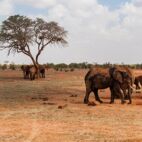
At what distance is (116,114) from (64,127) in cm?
348

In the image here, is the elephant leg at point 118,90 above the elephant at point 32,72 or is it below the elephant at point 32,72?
below

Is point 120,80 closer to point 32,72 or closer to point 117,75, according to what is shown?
point 117,75

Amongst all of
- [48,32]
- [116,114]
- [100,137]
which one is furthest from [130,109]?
[48,32]

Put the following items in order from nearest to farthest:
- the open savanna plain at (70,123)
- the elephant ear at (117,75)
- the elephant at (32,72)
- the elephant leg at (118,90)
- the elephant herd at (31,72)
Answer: the open savanna plain at (70,123) < the elephant leg at (118,90) < the elephant ear at (117,75) < the elephant at (32,72) < the elephant herd at (31,72)

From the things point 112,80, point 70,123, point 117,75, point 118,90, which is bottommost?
point 70,123

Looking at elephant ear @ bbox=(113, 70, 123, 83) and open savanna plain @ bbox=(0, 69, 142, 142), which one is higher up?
elephant ear @ bbox=(113, 70, 123, 83)

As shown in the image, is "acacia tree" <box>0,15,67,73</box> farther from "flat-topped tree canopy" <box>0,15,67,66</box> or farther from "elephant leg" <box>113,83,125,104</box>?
"elephant leg" <box>113,83,125,104</box>

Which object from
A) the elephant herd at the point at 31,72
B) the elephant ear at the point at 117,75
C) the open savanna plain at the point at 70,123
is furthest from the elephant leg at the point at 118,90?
the elephant herd at the point at 31,72

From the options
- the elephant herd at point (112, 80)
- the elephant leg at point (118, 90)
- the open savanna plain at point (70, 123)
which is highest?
the elephant herd at point (112, 80)

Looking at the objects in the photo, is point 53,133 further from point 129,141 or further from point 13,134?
point 129,141

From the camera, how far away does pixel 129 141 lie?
12.4 m

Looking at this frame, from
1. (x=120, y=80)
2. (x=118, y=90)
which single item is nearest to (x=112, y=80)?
(x=120, y=80)

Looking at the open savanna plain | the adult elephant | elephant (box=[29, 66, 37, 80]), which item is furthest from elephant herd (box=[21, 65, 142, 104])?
elephant (box=[29, 66, 37, 80])

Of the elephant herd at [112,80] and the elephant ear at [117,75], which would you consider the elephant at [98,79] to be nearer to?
the elephant herd at [112,80]
